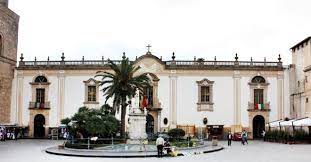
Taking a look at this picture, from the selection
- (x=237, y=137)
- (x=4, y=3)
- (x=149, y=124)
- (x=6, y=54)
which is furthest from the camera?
(x=4, y=3)

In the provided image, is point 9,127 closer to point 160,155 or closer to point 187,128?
point 187,128

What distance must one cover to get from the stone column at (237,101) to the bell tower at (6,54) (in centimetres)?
2400

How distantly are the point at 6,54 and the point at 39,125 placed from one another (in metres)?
8.41

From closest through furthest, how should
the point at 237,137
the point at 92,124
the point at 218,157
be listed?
the point at 218,157 → the point at 92,124 → the point at 237,137

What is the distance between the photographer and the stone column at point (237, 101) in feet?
164

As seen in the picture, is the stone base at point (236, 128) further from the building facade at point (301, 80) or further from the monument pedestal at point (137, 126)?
the monument pedestal at point (137, 126)

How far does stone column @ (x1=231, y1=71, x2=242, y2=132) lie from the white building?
10 centimetres

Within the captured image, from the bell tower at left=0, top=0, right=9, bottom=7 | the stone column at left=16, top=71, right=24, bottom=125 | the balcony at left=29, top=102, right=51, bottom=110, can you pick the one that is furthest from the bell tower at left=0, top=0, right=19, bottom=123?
the balcony at left=29, top=102, right=51, bottom=110

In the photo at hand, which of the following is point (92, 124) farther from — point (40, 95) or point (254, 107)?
point (254, 107)

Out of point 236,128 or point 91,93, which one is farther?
point 91,93

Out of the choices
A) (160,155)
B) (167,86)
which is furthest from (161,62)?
(160,155)

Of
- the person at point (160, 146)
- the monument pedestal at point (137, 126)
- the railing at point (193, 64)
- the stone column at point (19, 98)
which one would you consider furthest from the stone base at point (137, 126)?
the stone column at point (19, 98)

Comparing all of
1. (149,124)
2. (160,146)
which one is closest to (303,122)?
(149,124)

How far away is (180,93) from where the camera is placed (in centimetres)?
5072
